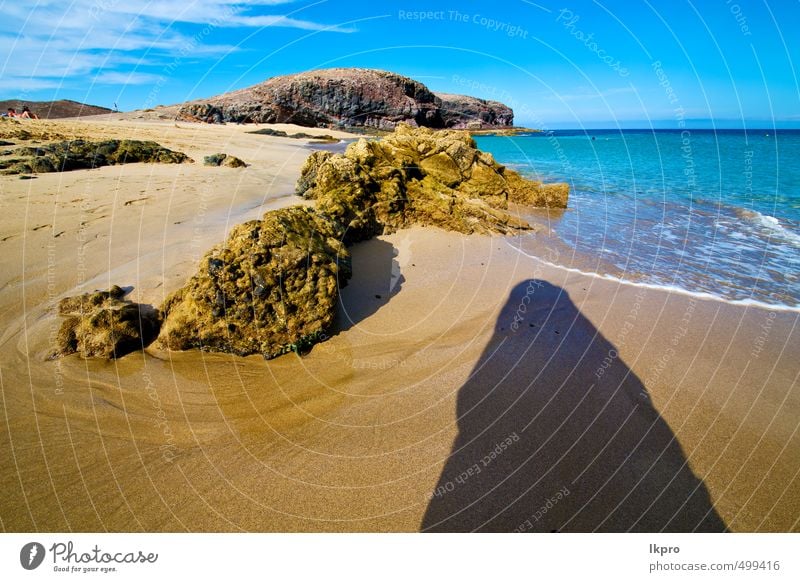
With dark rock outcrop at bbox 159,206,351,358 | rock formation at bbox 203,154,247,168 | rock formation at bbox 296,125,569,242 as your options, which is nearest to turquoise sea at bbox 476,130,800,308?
rock formation at bbox 296,125,569,242

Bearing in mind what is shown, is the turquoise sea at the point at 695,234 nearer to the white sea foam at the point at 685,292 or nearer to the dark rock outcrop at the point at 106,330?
the white sea foam at the point at 685,292

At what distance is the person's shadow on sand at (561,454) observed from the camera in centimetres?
320

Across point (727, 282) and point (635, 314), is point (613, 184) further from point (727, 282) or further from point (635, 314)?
point (635, 314)

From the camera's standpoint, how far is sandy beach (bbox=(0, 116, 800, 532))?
10.6ft

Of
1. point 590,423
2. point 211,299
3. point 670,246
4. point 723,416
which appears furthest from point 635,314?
point 211,299

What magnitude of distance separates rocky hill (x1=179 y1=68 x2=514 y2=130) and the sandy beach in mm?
64087

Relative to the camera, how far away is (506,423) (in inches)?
164

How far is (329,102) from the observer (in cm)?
6619

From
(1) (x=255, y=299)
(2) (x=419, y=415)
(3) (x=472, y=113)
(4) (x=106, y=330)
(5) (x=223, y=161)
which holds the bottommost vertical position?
(2) (x=419, y=415)

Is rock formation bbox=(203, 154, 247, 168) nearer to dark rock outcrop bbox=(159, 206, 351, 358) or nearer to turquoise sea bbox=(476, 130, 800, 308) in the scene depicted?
dark rock outcrop bbox=(159, 206, 351, 358)

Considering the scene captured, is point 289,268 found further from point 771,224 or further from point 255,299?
point 771,224

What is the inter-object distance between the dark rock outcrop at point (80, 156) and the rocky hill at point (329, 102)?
5025cm

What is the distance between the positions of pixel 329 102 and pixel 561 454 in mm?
73230

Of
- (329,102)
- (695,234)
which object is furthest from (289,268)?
(329,102)
